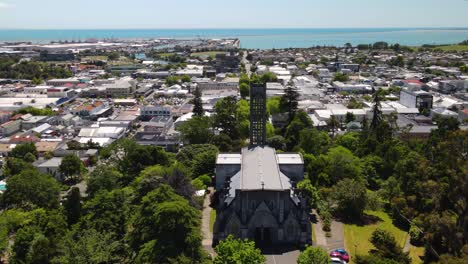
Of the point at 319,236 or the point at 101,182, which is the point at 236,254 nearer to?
the point at 319,236

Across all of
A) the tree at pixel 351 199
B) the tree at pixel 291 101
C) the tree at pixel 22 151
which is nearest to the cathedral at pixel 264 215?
the tree at pixel 351 199

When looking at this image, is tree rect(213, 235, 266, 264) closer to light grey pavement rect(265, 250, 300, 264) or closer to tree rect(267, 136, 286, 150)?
light grey pavement rect(265, 250, 300, 264)

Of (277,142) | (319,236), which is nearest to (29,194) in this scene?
(319,236)

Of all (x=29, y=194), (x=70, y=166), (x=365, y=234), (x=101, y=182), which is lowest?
(x=365, y=234)

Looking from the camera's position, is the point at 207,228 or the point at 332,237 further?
the point at 207,228

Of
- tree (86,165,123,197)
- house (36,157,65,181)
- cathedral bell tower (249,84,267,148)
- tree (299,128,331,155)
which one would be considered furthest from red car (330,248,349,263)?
house (36,157,65,181)

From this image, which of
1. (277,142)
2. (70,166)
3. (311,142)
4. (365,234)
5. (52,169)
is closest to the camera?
(365,234)
